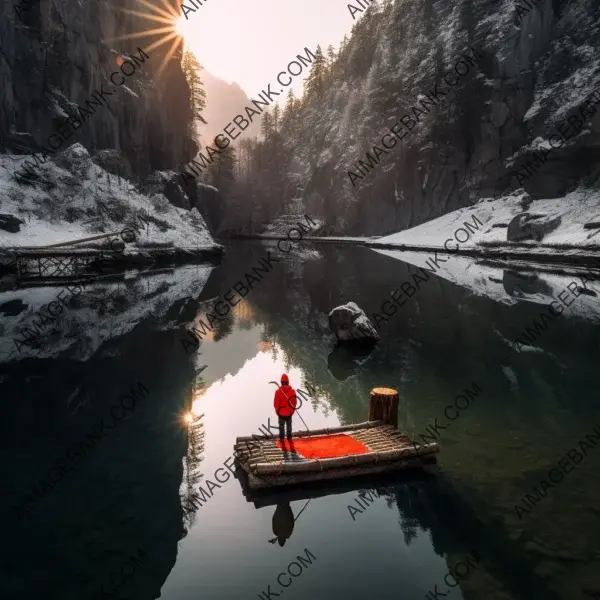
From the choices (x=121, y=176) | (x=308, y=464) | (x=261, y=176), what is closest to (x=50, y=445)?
(x=308, y=464)

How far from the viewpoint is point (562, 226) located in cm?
5753

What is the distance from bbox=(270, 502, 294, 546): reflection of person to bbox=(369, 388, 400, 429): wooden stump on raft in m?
3.42

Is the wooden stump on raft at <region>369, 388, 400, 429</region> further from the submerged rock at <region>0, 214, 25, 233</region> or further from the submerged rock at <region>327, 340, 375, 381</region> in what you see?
the submerged rock at <region>0, 214, 25, 233</region>

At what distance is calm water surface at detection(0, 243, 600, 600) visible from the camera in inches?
288

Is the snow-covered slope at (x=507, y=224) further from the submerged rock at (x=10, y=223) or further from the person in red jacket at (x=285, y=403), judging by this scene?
the submerged rock at (x=10, y=223)

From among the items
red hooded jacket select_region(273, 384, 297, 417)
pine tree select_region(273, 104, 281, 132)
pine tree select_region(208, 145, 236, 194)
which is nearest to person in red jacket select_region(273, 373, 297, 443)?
red hooded jacket select_region(273, 384, 297, 417)

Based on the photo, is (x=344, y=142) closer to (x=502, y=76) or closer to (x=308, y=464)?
(x=502, y=76)

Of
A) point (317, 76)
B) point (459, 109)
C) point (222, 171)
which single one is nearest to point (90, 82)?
point (459, 109)

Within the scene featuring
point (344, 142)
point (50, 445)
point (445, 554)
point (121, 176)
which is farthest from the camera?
point (344, 142)

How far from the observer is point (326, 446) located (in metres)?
10.6

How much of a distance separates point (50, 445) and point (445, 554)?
9056 mm

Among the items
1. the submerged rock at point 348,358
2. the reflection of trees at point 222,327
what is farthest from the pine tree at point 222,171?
the submerged rock at point 348,358

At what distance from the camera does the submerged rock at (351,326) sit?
2109cm

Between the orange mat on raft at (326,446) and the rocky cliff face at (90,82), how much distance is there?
1999 inches
